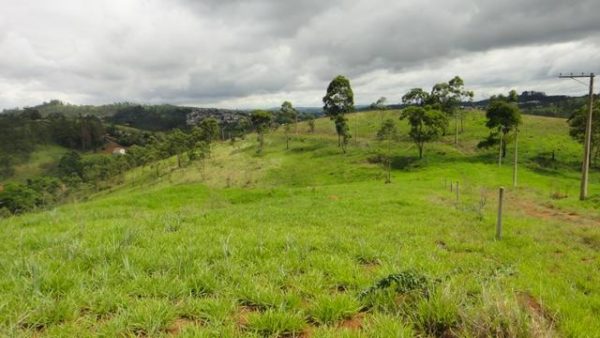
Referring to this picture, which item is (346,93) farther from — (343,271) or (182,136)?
(343,271)

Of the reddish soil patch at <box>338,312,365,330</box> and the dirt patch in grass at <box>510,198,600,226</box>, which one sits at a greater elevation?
the reddish soil patch at <box>338,312,365,330</box>

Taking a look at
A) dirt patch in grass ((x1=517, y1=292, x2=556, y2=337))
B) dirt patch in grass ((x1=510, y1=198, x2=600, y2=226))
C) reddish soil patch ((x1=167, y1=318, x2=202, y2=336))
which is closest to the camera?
dirt patch in grass ((x1=517, y1=292, x2=556, y2=337))

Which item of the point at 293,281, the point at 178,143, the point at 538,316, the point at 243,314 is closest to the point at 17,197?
the point at 178,143

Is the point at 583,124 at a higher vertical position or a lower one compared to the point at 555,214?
higher

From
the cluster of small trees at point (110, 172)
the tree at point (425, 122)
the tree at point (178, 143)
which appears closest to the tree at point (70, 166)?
the cluster of small trees at point (110, 172)

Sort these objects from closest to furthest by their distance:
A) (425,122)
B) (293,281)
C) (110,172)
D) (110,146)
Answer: (293,281)
(425,122)
(110,172)
(110,146)

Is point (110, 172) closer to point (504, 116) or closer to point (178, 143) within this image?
point (178, 143)

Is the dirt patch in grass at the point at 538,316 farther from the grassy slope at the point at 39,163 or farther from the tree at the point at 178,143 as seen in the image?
the grassy slope at the point at 39,163

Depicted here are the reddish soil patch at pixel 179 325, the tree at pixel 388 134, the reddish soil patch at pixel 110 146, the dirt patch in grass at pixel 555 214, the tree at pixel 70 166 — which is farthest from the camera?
the reddish soil patch at pixel 110 146

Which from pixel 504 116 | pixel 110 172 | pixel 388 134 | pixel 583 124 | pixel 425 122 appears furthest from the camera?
pixel 110 172

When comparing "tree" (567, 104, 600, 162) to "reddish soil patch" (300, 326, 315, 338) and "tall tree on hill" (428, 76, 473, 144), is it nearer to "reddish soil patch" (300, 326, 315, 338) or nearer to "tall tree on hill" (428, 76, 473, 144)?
"tall tree on hill" (428, 76, 473, 144)

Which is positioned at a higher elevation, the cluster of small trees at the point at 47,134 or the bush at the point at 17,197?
the cluster of small trees at the point at 47,134

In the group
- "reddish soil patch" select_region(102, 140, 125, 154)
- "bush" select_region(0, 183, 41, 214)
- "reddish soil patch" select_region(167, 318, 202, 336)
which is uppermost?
"reddish soil patch" select_region(167, 318, 202, 336)

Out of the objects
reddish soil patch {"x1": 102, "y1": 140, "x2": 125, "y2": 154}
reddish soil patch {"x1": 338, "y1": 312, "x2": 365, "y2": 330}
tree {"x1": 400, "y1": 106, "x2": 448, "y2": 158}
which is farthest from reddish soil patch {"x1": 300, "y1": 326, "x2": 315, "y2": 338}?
reddish soil patch {"x1": 102, "y1": 140, "x2": 125, "y2": 154}
